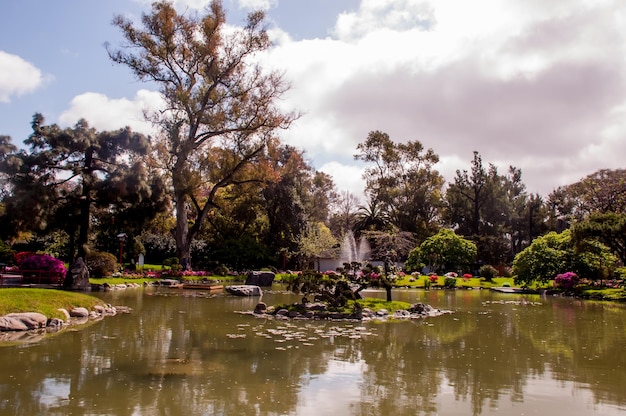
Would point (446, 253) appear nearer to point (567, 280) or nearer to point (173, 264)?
point (567, 280)

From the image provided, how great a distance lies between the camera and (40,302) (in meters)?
12.8

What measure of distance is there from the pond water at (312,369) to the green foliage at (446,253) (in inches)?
988

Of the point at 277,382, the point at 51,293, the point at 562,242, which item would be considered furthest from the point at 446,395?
the point at 562,242

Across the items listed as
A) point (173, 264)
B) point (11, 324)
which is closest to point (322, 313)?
point (11, 324)

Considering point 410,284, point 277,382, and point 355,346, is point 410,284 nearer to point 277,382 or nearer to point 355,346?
point 355,346

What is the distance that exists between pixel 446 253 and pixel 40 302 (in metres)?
31.4

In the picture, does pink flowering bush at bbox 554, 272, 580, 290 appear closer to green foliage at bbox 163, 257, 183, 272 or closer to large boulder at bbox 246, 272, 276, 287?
large boulder at bbox 246, 272, 276, 287

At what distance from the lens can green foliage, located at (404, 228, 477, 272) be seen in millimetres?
39219

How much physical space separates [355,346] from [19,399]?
241 inches

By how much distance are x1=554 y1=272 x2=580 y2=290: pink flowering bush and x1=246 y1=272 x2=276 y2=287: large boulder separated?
1550cm

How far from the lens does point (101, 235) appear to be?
37438 mm

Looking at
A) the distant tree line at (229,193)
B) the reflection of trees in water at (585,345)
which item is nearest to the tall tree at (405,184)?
the distant tree line at (229,193)

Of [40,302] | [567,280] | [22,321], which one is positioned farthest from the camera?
[567,280]

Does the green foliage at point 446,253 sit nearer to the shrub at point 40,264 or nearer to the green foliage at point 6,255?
the shrub at point 40,264
